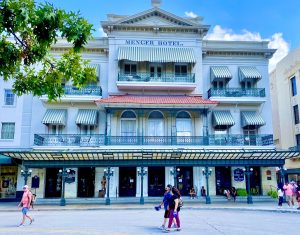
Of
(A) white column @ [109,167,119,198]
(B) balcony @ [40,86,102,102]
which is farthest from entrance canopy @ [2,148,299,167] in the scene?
(B) balcony @ [40,86,102,102]

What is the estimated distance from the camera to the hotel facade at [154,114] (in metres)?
27.4

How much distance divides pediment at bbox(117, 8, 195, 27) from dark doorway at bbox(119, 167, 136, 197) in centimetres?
Result: 1357

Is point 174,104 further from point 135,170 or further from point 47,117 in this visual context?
point 47,117

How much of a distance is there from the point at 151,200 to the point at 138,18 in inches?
653

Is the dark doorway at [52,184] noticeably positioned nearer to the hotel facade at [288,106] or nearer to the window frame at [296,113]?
the hotel facade at [288,106]

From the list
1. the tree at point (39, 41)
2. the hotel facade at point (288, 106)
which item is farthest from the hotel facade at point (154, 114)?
the tree at point (39, 41)

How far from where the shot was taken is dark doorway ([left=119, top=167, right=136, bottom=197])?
2809 cm

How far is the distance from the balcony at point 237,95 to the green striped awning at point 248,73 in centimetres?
122

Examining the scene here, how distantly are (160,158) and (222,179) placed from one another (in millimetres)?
7002

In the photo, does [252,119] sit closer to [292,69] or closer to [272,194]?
[272,194]

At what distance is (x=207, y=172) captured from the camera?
25422 mm

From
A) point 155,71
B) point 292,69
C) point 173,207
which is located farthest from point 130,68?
point 173,207

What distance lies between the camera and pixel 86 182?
2848cm

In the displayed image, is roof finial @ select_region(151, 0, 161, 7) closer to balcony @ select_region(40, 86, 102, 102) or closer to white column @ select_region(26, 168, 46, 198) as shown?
balcony @ select_region(40, 86, 102, 102)
